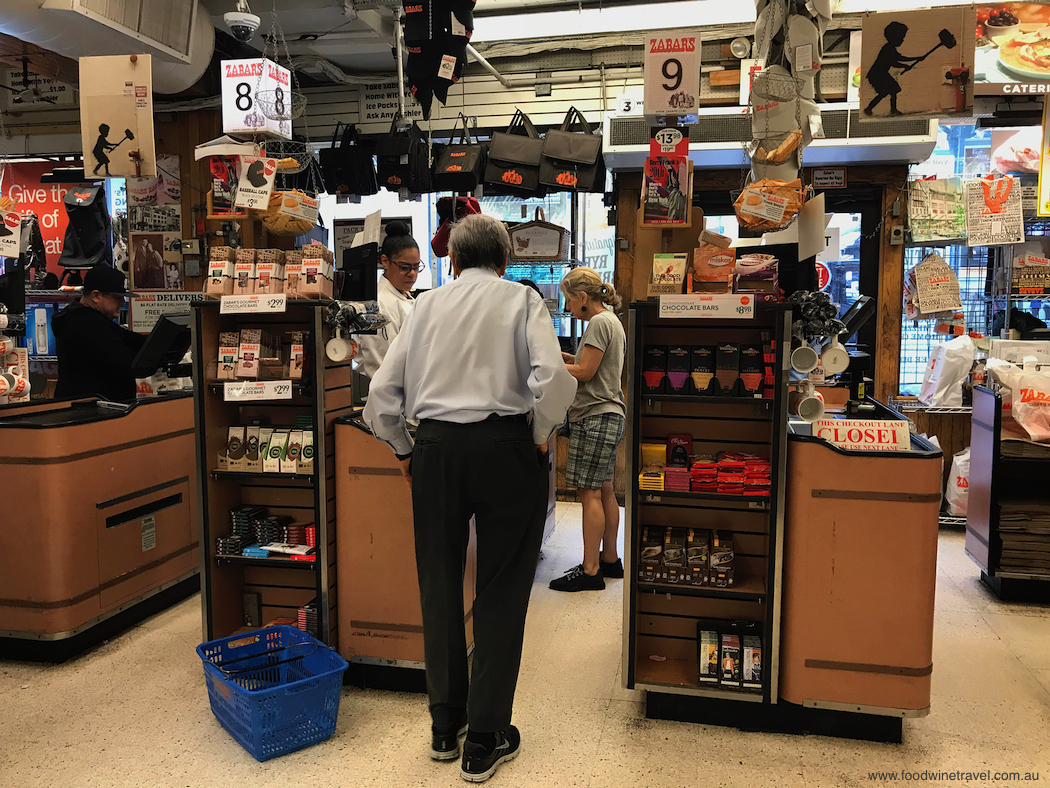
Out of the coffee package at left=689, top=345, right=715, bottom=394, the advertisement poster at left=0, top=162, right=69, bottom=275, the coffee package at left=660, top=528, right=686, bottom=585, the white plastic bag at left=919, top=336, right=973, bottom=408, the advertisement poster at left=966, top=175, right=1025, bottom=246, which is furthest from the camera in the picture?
the advertisement poster at left=0, top=162, right=69, bottom=275

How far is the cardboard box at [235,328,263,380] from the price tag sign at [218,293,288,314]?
172mm

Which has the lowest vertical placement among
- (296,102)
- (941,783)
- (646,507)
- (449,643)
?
(941,783)

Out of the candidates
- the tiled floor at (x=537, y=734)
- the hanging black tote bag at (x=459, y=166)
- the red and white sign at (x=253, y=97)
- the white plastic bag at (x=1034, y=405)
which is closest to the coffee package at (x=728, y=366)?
the tiled floor at (x=537, y=734)

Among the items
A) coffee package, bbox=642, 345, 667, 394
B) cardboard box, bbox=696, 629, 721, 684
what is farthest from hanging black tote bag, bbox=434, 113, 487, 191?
cardboard box, bbox=696, 629, 721, 684

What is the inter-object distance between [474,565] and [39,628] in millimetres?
2096

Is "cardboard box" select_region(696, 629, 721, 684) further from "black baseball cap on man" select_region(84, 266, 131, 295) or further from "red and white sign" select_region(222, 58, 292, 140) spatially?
"black baseball cap on man" select_region(84, 266, 131, 295)

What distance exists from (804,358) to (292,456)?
2153 mm

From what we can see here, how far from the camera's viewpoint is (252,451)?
11.7ft

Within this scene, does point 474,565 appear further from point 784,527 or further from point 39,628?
point 39,628

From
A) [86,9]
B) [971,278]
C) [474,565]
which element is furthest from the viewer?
[971,278]

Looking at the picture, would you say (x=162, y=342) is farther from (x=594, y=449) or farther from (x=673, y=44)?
(x=673, y=44)

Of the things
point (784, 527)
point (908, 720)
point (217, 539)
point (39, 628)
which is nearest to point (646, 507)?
point (784, 527)

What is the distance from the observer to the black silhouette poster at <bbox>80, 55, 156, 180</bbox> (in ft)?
13.1

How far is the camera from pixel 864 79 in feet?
11.6
